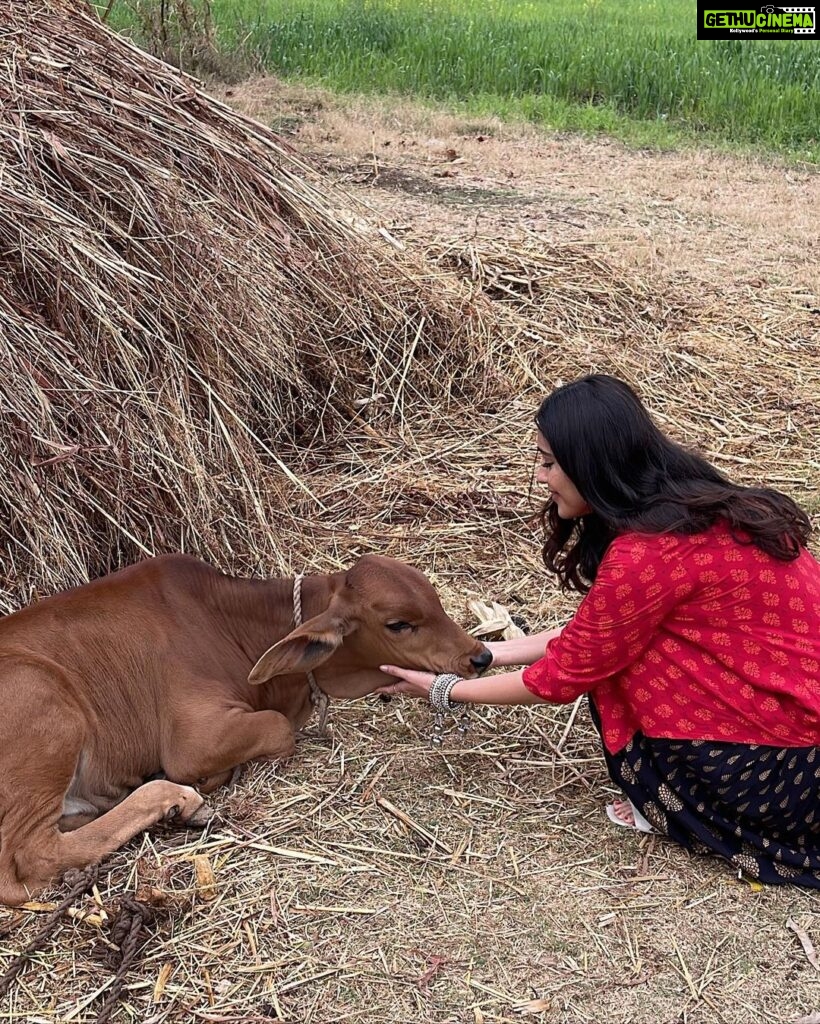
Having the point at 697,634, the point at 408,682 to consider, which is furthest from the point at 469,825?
the point at 697,634

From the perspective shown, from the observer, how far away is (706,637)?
4141 millimetres

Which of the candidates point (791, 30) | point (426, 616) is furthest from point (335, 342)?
point (791, 30)

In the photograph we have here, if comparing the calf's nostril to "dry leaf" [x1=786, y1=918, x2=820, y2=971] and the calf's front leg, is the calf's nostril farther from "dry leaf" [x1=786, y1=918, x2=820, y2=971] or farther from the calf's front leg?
"dry leaf" [x1=786, y1=918, x2=820, y2=971]

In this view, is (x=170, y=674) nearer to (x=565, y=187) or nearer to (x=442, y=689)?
(x=442, y=689)

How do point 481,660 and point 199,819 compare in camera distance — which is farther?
point 481,660

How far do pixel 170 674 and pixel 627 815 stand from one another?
1.79 m

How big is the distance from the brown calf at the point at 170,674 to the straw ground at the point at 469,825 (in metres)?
0.19

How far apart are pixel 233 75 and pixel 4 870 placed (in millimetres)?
13577

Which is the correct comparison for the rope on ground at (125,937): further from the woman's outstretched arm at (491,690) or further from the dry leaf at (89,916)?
the woman's outstretched arm at (491,690)

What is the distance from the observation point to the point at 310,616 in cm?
509

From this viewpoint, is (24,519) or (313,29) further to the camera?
(313,29)

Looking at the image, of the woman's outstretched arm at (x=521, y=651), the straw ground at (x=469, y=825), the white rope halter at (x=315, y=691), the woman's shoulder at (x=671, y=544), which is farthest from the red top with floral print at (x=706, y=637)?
the white rope halter at (x=315, y=691)

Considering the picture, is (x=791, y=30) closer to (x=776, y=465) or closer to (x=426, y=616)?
(x=776, y=465)

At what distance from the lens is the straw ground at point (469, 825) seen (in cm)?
379
